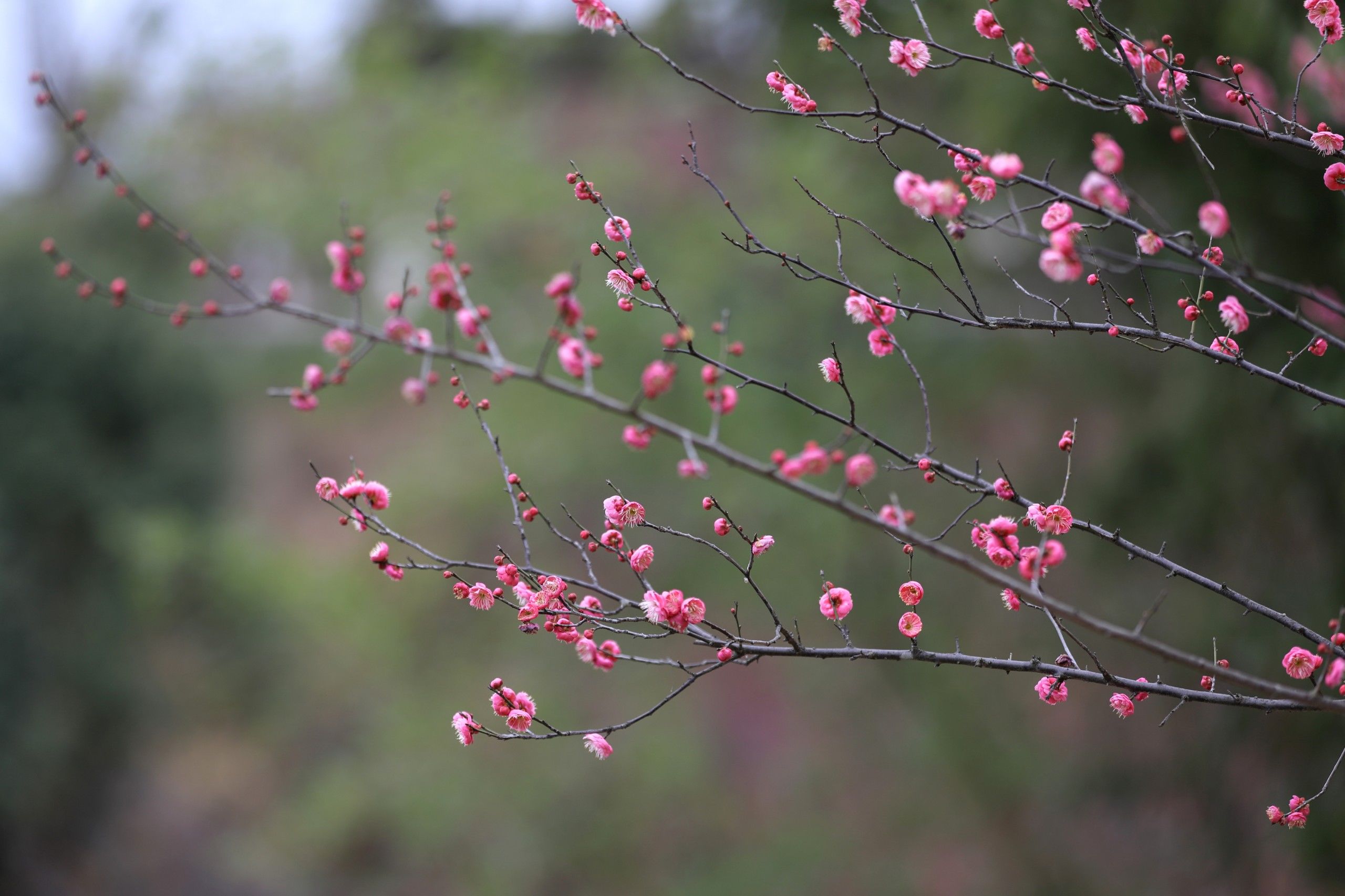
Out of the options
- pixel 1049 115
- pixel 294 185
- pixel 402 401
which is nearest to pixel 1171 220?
pixel 1049 115

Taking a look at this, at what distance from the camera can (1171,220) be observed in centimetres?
412

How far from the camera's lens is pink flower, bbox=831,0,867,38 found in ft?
6.31

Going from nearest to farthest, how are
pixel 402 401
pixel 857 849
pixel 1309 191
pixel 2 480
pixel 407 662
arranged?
1. pixel 1309 191
2. pixel 2 480
3. pixel 857 849
4. pixel 407 662
5. pixel 402 401

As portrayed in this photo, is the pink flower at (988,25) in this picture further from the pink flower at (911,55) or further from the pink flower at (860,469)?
the pink flower at (860,469)

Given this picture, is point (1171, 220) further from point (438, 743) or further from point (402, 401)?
point (402, 401)

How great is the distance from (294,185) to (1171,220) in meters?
6.78

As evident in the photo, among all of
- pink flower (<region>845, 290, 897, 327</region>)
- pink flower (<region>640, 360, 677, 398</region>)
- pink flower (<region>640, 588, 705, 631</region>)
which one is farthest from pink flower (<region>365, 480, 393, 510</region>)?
pink flower (<region>845, 290, 897, 327</region>)

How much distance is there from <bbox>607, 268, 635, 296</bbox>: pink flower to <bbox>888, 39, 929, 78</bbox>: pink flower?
67 cm

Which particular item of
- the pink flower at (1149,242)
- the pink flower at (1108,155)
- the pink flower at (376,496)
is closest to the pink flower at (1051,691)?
the pink flower at (1149,242)

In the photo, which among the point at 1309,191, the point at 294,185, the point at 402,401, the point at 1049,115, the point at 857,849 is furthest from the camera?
the point at 402,401

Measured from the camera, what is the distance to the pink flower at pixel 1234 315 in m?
1.66

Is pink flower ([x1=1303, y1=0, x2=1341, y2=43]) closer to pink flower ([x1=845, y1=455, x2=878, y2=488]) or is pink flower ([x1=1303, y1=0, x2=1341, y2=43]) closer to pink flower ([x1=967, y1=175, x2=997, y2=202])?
pink flower ([x1=967, y1=175, x2=997, y2=202])

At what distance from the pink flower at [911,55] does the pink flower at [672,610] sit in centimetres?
105

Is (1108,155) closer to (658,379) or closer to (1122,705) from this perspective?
(658,379)
